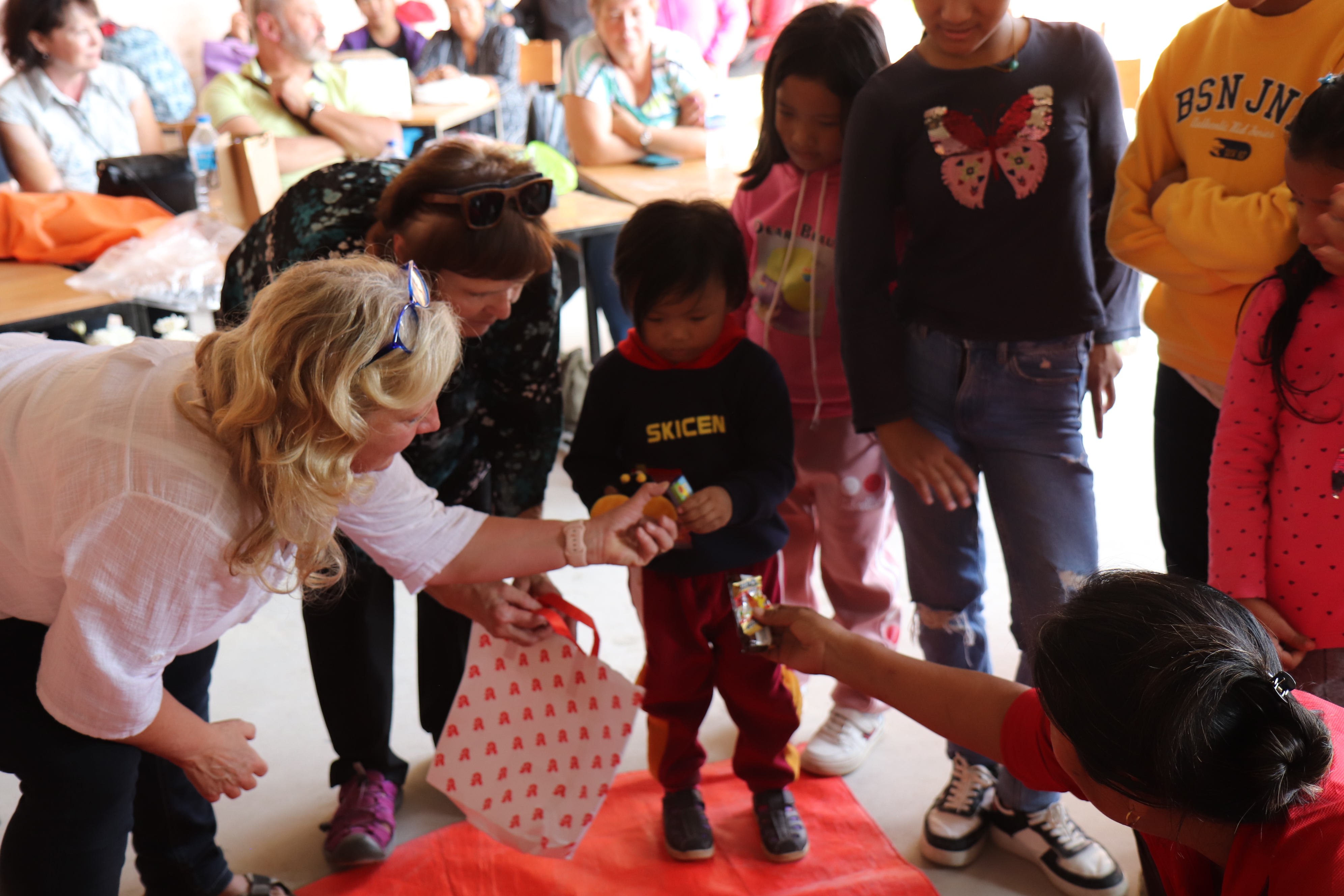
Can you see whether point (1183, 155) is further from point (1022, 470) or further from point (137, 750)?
point (137, 750)

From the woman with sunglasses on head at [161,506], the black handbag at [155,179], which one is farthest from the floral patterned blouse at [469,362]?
the black handbag at [155,179]

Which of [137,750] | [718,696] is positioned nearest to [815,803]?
[718,696]

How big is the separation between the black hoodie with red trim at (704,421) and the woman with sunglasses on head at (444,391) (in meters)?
0.15

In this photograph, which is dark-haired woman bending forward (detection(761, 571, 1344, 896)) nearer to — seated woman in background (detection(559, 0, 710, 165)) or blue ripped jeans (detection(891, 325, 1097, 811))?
blue ripped jeans (detection(891, 325, 1097, 811))

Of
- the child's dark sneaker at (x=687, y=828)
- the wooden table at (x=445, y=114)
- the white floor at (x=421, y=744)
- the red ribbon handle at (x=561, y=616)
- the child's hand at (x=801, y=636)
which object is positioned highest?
the wooden table at (x=445, y=114)

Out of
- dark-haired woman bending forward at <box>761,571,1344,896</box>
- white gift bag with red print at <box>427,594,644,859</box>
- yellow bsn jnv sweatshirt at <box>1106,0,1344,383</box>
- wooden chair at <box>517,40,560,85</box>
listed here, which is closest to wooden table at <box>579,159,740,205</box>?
wooden chair at <box>517,40,560,85</box>

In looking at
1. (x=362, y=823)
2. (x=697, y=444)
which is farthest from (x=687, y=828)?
(x=697, y=444)

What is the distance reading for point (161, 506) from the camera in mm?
1090

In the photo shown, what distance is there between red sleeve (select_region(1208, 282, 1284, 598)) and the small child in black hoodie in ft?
2.08

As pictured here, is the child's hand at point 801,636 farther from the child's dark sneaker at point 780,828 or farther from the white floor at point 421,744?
the white floor at point 421,744

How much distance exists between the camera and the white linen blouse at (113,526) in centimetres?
109

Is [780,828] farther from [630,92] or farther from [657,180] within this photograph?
[630,92]

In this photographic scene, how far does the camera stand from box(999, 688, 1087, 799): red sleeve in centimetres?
112

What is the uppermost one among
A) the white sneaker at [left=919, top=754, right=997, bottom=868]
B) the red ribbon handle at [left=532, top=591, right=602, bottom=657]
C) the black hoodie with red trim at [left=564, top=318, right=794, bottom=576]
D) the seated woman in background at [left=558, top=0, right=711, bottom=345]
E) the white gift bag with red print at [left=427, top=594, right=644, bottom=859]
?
the seated woman in background at [left=558, top=0, right=711, bottom=345]
